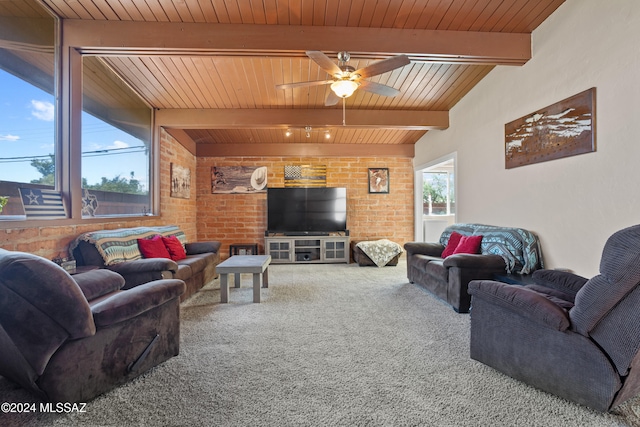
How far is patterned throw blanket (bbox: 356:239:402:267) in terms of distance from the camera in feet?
17.4

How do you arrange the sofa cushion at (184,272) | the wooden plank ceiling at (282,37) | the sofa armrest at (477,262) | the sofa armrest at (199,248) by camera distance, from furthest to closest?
the sofa armrest at (199,248) < the sofa cushion at (184,272) < the sofa armrest at (477,262) < the wooden plank ceiling at (282,37)

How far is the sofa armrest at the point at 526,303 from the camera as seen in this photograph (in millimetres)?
1471

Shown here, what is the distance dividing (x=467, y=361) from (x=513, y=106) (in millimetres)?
2860

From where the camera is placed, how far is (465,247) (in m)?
3.45

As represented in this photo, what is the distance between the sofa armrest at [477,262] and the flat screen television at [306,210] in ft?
10.4

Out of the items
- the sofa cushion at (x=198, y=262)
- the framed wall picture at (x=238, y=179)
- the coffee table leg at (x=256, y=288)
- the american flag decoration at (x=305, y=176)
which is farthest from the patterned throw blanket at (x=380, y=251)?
the sofa cushion at (x=198, y=262)

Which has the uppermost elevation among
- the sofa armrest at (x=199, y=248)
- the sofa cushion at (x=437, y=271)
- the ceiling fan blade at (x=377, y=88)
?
the ceiling fan blade at (x=377, y=88)

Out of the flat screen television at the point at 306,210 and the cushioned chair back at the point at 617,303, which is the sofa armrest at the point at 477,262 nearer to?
the cushioned chair back at the point at 617,303

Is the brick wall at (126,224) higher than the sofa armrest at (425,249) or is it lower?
higher

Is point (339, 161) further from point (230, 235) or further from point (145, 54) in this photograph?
point (145, 54)

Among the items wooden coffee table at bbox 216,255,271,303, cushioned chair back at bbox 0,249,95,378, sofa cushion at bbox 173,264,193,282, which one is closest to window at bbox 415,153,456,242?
wooden coffee table at bbox 216,255,271,303

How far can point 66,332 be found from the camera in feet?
4.57

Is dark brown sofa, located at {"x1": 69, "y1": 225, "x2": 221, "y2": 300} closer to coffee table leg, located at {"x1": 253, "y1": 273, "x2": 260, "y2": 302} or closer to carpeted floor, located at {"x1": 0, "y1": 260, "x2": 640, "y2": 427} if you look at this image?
carpeted floor, located at {"x1": 0, "y1": 260, "x2": 640, "y2": 427}

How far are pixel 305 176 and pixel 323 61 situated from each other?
375 centimetres
